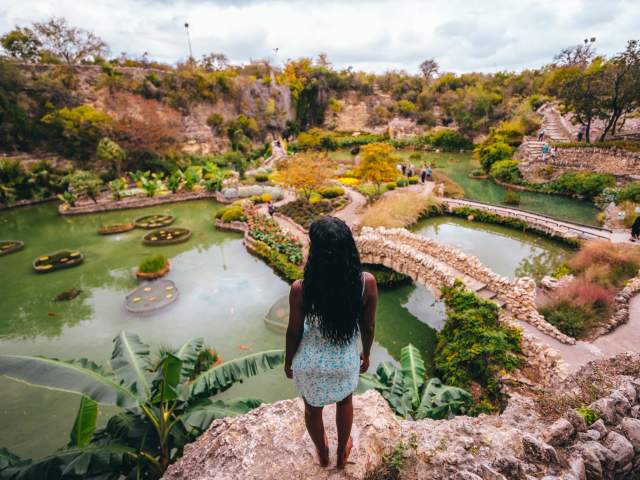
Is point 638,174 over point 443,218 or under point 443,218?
over

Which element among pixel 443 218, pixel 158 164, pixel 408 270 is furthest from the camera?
pixel 158 164

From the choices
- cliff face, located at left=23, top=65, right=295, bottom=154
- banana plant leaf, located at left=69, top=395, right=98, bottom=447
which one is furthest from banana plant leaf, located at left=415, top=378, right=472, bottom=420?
cliff face, located at left=23, top=65, right=295, bottom=154

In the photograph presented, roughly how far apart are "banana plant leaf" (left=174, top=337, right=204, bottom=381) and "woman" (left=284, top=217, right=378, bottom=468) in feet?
10.9

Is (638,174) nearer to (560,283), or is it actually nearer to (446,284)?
(560,283)

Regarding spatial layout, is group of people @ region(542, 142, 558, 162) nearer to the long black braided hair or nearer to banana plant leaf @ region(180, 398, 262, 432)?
banana plant leaf @ region(180, 398, 262, 432)

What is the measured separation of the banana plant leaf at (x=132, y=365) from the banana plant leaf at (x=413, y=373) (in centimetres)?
431

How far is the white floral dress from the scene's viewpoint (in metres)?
2.45

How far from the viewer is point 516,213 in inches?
669

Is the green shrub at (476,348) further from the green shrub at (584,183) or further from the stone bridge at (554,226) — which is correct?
the green shrub at (584,183)

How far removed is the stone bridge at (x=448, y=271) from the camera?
8.52 m

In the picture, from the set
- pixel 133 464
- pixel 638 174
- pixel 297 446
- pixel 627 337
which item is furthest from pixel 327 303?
pixel 638 174

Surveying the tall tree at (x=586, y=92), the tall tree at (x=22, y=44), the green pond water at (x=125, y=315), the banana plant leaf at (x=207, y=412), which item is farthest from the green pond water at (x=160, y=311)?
the tall tree at (x=22, y=44)

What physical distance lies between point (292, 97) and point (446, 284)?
45824mm

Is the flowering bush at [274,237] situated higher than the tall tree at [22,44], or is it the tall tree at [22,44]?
the tall tree at [22,44]
